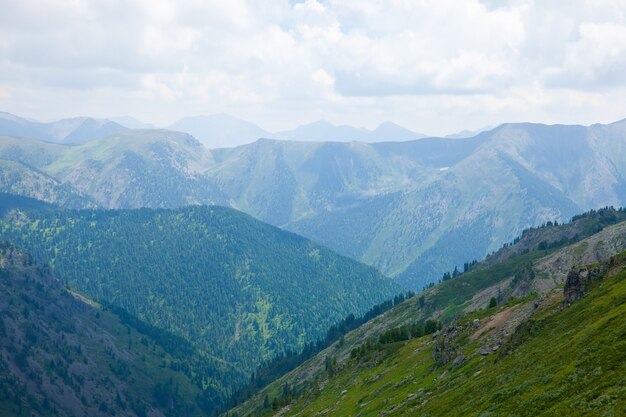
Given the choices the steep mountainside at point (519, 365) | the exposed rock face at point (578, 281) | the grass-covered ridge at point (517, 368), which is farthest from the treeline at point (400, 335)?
the exposed rock face at point (578, 281)

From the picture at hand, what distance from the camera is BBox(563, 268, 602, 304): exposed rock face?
87.7 m

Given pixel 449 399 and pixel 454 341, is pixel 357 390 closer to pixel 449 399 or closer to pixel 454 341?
pixel 454 341

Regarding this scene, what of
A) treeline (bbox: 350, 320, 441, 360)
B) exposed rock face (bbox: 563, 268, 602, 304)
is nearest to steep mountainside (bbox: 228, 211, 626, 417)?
exposed rock face (bbox: 563, 268, 602, 304)

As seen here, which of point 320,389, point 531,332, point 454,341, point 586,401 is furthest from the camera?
point 320,389

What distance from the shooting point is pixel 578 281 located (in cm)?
8900

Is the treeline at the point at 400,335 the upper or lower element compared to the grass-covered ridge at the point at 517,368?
lower

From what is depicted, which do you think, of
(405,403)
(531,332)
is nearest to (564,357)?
(531,332)

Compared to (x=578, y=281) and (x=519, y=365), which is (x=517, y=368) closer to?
(x=519, y=365)

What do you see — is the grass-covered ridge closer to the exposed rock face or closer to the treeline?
the exposed rock face

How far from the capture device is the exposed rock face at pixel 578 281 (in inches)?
3452

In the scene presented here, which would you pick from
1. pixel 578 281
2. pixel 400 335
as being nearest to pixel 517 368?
pixel 578 281

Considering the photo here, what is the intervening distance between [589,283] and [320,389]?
306ft

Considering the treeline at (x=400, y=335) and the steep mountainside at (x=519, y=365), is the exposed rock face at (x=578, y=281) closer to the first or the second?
the steep mountainside at (x=519, y=365)

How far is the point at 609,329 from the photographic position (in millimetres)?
62875
